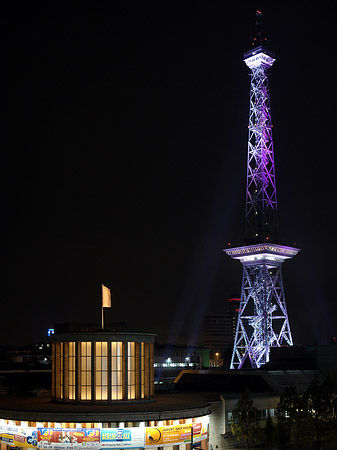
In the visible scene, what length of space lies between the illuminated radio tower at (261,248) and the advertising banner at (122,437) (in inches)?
3164

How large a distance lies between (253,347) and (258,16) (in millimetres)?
73173

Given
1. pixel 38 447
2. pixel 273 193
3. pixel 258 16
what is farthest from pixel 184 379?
pixel 258 16

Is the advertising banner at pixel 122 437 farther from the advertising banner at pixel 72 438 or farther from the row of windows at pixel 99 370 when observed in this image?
the row of windows at pixel 99 370

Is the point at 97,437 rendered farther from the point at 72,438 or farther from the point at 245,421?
the point at 245,421

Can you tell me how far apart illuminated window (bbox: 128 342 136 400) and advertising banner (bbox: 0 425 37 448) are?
10.1 metres

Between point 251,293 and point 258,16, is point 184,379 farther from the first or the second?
point 258,16

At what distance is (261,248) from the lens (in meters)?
140

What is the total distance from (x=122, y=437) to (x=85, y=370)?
25.9 feet

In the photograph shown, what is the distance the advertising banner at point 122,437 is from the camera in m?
59.8

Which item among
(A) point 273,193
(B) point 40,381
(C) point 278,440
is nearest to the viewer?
(C) point 278,440

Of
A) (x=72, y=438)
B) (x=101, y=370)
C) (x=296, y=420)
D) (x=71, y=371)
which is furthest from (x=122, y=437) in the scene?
(x=296, y=420)

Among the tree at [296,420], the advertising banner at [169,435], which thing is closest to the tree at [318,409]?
the tree at [296,420]

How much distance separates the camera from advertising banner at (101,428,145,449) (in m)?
59.8

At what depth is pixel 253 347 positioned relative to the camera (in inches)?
5531
